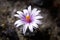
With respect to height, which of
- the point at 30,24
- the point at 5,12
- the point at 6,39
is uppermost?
the point at 5,12

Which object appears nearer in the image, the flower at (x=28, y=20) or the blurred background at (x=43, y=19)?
the flower at (x=28, y=20)

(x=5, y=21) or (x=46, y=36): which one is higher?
(x=5, y=21)

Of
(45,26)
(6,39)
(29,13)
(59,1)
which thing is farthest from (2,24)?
(59,1)

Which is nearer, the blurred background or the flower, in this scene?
the flower

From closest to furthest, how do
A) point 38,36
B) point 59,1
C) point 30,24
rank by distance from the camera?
1. point 30,24
2. point 38,36
3. point 59,1

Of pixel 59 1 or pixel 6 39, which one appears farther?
pixel 59 1

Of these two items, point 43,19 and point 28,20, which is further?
point 43,19


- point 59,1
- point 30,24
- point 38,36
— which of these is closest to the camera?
point 30,24

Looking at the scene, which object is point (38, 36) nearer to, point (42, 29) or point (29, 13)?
point (42, 29)
